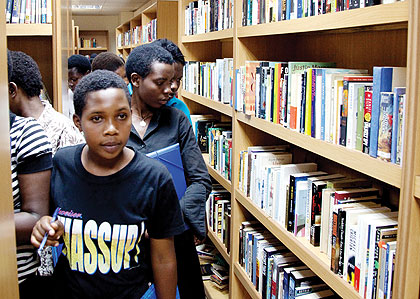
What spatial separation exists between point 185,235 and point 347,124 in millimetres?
886

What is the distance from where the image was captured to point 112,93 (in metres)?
1.26

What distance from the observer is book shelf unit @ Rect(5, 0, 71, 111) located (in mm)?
2197

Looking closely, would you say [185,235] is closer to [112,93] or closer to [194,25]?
[112,93]

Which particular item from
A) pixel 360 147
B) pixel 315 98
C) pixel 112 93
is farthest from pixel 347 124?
pixel 112 93

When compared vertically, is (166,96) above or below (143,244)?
above

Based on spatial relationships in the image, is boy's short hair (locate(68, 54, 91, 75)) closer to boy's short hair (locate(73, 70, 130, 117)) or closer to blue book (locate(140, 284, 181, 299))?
boy's short hair (locate(73, 70, 130, 117))

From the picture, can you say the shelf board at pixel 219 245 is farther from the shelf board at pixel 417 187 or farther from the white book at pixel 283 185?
the shelf board at pixel 417 187

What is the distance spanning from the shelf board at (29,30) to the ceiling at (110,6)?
744 centimetres

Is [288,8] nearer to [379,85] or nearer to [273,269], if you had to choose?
[379,85]

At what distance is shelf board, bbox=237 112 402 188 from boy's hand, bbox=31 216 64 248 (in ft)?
2.64

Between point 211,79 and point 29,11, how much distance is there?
1229 mm

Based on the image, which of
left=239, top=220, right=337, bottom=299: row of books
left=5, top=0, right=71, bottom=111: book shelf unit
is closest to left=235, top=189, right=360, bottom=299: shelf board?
left=239, top=220, right=337, bottom=299: row of books

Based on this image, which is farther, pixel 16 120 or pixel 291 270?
pixel 291 270

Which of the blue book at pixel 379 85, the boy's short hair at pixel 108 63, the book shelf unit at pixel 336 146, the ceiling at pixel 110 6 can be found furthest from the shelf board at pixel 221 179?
the ceiling at pixel 110 6
